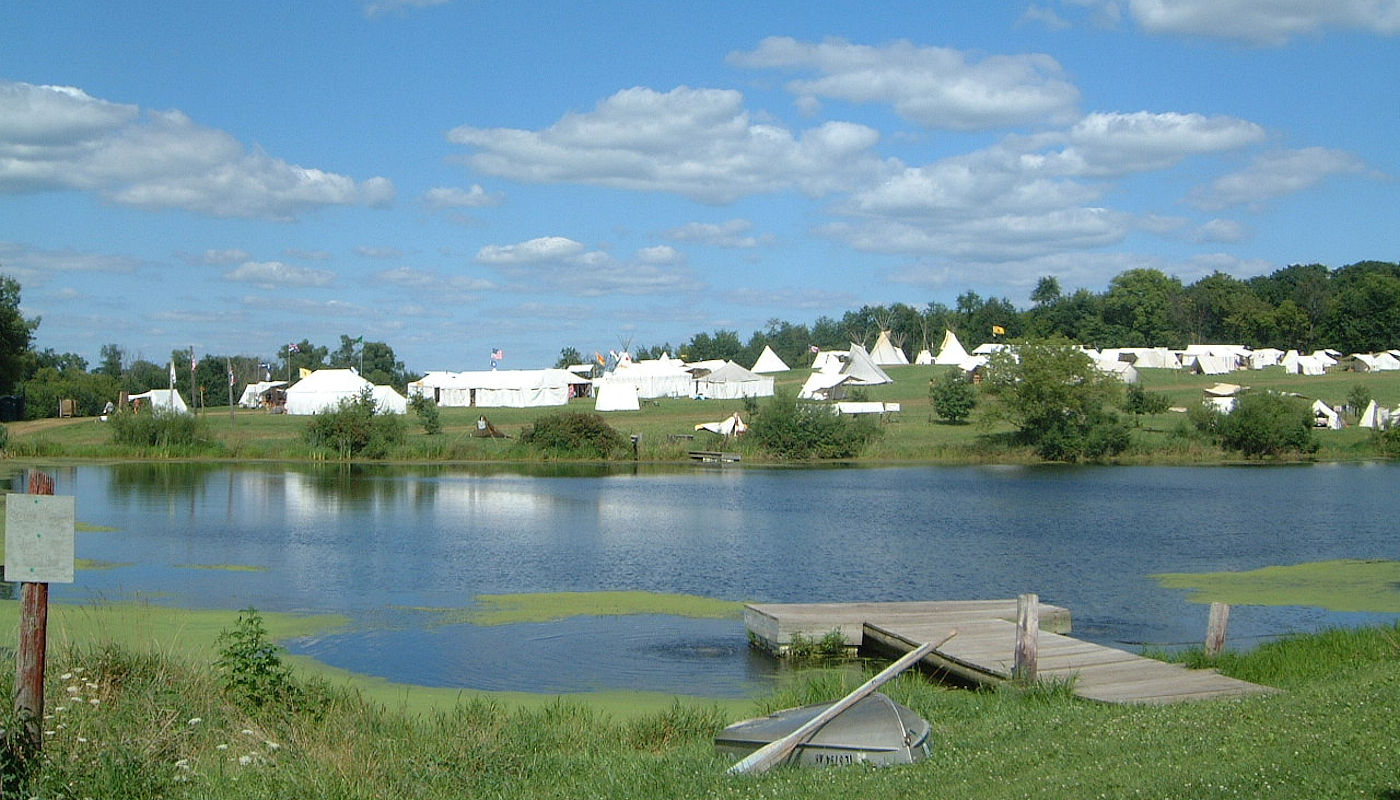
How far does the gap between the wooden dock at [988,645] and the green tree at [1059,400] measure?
121ft

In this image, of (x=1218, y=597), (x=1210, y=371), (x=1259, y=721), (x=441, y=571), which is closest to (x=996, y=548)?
(x=1218, y=597)

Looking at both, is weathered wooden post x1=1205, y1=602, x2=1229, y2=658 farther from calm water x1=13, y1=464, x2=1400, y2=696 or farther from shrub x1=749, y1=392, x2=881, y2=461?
shrub x1=749, y1=392, x2=881, y2=461

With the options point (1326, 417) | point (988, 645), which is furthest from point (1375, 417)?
point (988, 645)

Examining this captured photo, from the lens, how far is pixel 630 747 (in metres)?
9.81

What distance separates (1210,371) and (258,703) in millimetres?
80991

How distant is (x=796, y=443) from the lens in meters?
54.0

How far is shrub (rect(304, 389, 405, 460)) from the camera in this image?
5122 centimetres

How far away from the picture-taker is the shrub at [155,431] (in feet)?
170

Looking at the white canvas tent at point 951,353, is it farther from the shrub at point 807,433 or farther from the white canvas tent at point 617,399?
the shrub at point 807,433

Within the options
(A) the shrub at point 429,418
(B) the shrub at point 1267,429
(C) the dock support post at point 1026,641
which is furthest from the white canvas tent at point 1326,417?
(C) the dock support post at point 1026,641

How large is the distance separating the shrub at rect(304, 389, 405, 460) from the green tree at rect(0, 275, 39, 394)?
17729mm

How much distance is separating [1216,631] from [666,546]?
15.2 m

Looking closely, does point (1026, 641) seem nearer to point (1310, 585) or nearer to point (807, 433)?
point (1310, 585)

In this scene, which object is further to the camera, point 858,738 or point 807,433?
point 807,433
